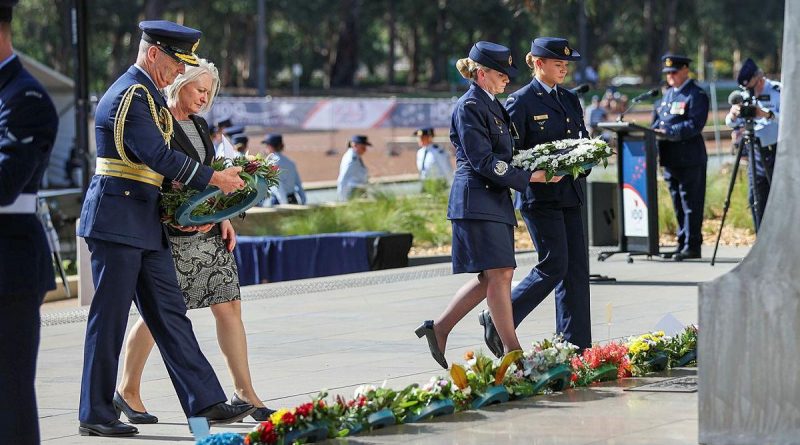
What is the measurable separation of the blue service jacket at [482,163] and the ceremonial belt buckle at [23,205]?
3029mm

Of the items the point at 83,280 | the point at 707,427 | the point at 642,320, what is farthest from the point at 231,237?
the point at 83,280

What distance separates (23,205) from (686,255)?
10095 millimetres

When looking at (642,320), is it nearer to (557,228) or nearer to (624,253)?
(557,228)

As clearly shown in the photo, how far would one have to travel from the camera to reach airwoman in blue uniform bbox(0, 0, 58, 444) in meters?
5.16

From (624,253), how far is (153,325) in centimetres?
860

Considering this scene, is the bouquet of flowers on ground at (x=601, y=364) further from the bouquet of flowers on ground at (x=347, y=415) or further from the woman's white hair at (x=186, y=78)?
the woman's white hair at (x=186, y=78)

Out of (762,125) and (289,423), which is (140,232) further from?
(762,125)

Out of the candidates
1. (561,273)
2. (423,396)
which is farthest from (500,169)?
(423,396)

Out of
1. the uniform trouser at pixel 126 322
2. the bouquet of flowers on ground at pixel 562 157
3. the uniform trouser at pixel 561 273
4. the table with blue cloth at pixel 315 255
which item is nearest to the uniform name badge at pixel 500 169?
the bouquet of flowers on ground at pixel 562 157

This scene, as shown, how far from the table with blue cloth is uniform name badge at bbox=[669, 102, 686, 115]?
2.94 m

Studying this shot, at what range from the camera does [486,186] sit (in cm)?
796

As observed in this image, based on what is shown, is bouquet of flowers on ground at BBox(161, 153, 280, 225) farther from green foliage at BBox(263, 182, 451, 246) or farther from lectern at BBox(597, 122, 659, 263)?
green foliage at BBox(263, 182, 451, 246)

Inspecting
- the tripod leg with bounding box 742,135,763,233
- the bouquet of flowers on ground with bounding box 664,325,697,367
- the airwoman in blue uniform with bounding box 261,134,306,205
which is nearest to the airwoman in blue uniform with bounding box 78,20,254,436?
the bouquet of flowers on ground with bounding box 664,325,697,367

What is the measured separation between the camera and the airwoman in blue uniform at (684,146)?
14.2 metres
